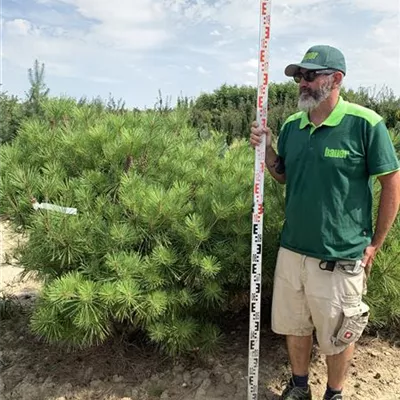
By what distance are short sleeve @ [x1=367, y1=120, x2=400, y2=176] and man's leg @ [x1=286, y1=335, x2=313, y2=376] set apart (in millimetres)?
992

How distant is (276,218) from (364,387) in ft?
3.72

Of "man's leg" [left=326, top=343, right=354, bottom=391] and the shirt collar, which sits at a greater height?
the shirt collar

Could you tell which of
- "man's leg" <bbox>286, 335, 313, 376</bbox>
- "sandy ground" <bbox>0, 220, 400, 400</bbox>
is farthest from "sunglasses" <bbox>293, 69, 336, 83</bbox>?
"sandy ground" <bbox>0, 220, 400, 400</bbox>

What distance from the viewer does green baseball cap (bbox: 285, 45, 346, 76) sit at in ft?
7.77

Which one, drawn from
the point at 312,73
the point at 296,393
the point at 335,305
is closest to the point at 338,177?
the point at 312,73

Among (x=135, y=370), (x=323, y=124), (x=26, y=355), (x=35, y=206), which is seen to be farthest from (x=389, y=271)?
(x=26, y=355)

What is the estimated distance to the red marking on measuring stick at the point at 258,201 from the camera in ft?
8.39

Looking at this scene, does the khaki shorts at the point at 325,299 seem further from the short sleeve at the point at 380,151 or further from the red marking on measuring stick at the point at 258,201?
the short sleeve at the point at 380,151

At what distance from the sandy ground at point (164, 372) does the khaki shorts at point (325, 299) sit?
617 mm

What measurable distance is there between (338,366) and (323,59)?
1521 mm

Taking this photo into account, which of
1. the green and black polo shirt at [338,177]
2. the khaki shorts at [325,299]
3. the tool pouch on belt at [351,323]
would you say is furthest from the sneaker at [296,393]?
the green and black polo shirt at [338,177]

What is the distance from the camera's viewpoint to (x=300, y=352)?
2.70 metres

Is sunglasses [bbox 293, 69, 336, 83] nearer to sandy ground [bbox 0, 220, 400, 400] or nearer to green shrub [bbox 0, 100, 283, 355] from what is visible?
green shrub [bbox 0, 100, 283, 355]

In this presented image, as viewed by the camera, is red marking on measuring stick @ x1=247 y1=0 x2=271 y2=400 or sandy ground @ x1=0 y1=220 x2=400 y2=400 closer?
red marking on measuring stick @ x1=247 y1=0 x2=271 y2=400
